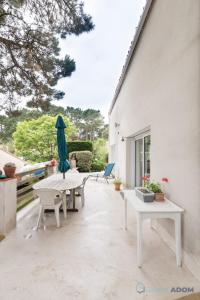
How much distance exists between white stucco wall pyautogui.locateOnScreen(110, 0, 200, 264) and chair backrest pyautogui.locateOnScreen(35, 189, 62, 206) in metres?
2.04

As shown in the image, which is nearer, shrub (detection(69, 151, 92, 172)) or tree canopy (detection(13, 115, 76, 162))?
shrub (detection(69, 151, 92, 172))

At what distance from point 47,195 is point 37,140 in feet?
42.2

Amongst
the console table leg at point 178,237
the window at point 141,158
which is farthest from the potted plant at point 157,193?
the window at point 141,158

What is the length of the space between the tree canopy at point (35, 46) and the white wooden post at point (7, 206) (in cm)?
400

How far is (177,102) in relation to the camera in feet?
9.59

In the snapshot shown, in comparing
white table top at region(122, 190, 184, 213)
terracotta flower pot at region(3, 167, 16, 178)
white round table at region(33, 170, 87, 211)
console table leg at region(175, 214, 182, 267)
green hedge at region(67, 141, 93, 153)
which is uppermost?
green hedge at region(67, 141, 93, 153)

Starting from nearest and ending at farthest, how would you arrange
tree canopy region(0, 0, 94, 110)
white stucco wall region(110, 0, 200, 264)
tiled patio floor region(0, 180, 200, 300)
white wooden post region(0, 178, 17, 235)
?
1. tiled patio floor region(0, 180, 200, 300)
2. white stucco wall region(110, 0, 200, 264)
3. white wooden post region(0, 178, 17, 235)
4. tree canopy region(0, 0, 94, 110)

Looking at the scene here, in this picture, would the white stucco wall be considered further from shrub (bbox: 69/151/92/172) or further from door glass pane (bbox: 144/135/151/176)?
shrub (bbox: 69/151/92/172)

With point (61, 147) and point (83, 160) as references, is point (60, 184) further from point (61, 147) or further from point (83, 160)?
Answer: point (83, 160)

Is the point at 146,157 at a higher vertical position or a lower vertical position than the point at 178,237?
higher

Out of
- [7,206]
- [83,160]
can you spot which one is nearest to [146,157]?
[7,206]

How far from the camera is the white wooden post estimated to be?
3.71 m

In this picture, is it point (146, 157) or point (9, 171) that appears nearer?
point (9, 171)

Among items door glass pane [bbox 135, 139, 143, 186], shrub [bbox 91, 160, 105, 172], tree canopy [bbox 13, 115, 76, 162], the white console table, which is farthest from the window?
tree canopy [bbox 13, 115, 76, 162]
